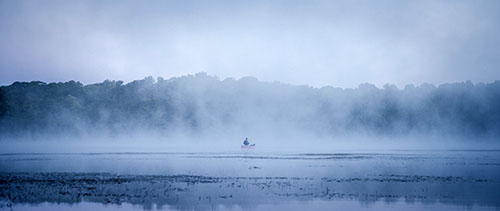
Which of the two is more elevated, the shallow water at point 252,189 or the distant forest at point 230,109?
the distant forest at point 230,109

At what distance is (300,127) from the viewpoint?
524ft

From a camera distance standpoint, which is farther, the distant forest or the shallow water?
the distant forest

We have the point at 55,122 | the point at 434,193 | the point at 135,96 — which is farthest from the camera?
the point at 135,96

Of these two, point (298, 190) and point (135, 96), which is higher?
point (135, 96)

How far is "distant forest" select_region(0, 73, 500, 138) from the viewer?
139250 millimetres

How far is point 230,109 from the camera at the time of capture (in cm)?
15525

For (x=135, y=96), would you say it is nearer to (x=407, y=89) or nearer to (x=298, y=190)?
(x=407, y=89)

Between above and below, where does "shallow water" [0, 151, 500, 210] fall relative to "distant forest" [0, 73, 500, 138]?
below

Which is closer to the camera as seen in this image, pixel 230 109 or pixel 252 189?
pixel 252 189

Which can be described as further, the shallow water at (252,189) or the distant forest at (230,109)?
the distant forest at (230,109)

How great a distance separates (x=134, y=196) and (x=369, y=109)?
140801 millimetres

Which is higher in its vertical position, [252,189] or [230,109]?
[230,109]

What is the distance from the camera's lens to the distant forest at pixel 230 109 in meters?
139

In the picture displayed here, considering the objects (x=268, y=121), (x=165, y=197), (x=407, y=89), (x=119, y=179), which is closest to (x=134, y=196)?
(x=165, y=197)
